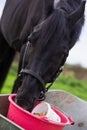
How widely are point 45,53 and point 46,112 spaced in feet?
1.58

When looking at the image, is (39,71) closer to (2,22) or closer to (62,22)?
(62,22)

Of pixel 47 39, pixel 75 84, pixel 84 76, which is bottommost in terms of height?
pixel 84 76

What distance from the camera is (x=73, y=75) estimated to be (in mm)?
8164

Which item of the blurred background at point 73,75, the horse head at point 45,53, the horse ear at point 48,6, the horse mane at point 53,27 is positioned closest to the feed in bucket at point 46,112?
the horse head at point 45,53

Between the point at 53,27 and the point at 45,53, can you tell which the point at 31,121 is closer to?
the point at 45,53

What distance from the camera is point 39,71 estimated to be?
8.52 ft

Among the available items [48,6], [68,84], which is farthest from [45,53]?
[68,84]

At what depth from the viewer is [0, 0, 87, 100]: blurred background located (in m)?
6.62

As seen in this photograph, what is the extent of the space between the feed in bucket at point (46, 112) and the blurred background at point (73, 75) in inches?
129

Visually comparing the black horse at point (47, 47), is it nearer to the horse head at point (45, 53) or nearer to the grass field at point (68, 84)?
the horse head at point (45, 53)

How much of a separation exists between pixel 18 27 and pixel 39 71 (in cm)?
156

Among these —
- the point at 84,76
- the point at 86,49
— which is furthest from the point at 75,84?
the point at 86,49

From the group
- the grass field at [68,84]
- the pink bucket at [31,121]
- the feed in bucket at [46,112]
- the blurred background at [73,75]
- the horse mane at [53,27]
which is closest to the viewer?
the pink bucket at [31,121]

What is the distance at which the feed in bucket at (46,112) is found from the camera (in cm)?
228
